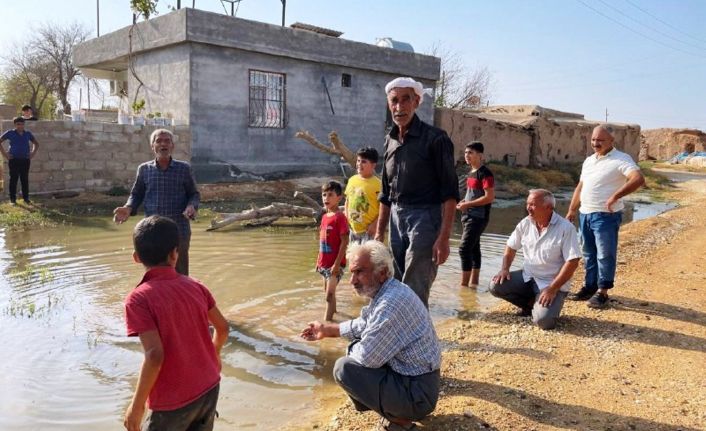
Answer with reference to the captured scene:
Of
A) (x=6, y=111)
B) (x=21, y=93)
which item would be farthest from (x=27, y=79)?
(x=6, y=111)

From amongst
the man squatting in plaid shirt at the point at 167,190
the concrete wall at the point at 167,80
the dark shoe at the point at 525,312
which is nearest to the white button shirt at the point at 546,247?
the dark shoe at the point at 525,312

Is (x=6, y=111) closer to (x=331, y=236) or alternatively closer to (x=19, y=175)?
(x=19, y=175)

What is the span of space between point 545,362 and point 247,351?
2.50m

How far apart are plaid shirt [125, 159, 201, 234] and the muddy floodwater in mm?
1190

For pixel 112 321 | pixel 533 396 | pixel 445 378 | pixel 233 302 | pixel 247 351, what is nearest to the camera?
pixel 533 396

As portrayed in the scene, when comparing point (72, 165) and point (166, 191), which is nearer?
point (166, 191)

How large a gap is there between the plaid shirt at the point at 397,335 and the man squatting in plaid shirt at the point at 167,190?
2536 millimetres

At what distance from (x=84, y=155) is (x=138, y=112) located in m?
4.04

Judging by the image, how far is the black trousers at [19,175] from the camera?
12125 mm

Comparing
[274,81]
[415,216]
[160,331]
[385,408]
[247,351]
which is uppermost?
[274,81]

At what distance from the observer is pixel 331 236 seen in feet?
18.5

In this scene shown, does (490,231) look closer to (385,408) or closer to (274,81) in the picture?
(274,81)

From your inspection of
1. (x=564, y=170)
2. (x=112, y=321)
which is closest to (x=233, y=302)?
(x=112, y=321)

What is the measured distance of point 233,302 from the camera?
655 centimetres
